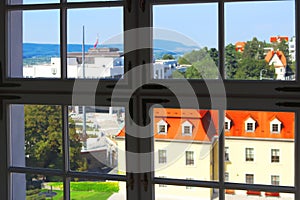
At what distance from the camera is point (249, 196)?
209 centimetres

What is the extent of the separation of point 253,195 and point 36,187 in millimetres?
985

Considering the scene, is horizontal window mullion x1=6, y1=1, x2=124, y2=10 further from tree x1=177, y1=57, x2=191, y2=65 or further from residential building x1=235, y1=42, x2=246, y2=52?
residential building x1=235, y1=42, x2=246, y2=52

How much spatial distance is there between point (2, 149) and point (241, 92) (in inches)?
43.4

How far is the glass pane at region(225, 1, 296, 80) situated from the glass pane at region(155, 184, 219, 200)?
47 centimetres

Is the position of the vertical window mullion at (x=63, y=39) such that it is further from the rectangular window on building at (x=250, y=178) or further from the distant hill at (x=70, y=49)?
the rectangular window on building at (x=250, y=178)

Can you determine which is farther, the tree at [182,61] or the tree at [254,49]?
the tree at [182,61]

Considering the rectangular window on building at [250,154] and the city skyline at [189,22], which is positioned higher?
the city skyline at [189,22]

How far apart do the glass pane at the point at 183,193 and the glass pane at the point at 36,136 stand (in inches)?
18.9

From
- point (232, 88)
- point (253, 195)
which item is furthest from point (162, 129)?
point (253, 195)

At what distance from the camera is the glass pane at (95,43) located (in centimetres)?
224

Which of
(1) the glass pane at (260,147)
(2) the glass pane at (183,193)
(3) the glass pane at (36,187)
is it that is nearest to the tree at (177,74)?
(1) the glass pane at (260,147)

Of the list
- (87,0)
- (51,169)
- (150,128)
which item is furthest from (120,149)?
(87,0)

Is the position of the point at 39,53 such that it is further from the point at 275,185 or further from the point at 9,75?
the point at 275,185

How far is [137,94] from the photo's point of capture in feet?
7.12
